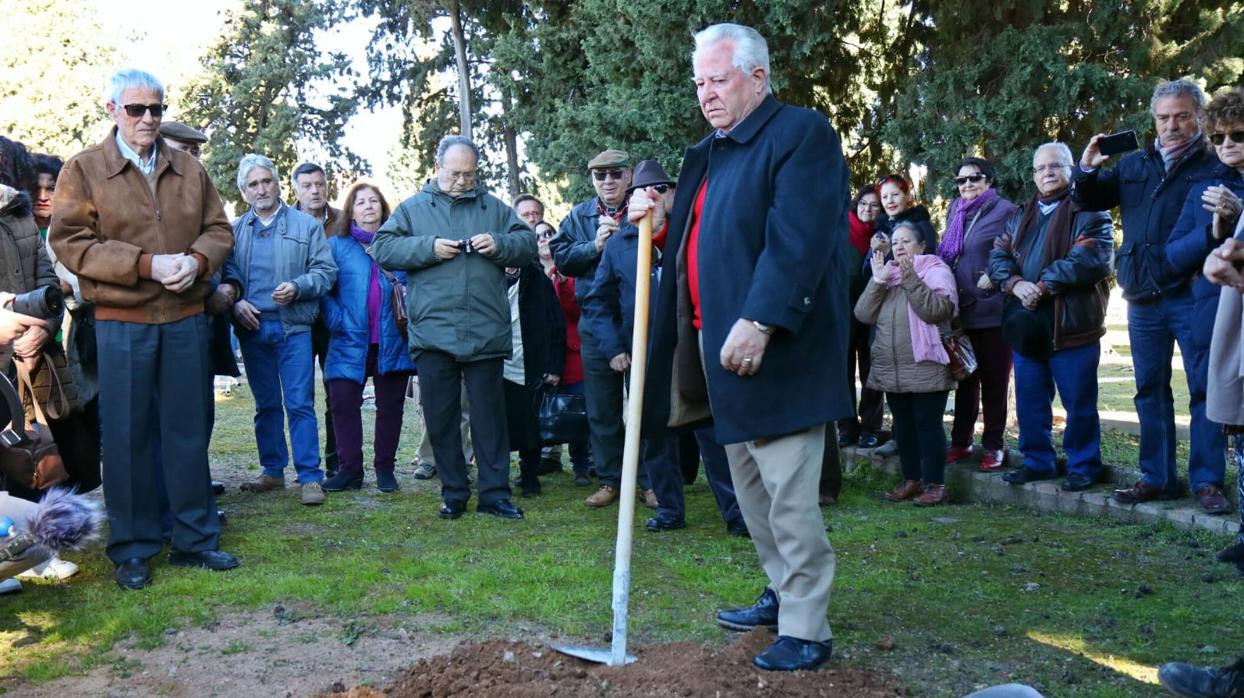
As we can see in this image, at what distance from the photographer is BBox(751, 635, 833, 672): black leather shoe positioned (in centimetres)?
380

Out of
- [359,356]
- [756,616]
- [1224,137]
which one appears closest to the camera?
[756,616]

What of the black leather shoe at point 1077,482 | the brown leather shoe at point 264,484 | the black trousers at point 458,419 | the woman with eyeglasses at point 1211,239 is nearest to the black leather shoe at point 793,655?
the woman with eyeglasses at point 1211,239

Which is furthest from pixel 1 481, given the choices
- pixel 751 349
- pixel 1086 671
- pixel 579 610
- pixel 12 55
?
pixel 12 55

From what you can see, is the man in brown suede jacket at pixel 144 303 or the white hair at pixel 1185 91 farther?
the white hair at pixel 1185 91

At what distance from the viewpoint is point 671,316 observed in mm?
4238

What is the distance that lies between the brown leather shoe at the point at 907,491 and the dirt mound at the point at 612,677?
11.4ft

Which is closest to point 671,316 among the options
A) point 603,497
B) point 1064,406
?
point 603,497

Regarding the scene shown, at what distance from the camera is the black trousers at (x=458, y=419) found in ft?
22.4

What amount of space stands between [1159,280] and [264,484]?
225 inches

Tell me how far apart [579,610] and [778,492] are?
125 cm

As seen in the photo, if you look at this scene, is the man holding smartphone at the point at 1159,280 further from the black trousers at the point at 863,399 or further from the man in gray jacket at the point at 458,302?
the man in gray jacket at the point at 458,302

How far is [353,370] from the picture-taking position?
25.4 feet

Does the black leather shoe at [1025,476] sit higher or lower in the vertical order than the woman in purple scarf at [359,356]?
lower

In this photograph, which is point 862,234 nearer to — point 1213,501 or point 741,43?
point 1213,501
